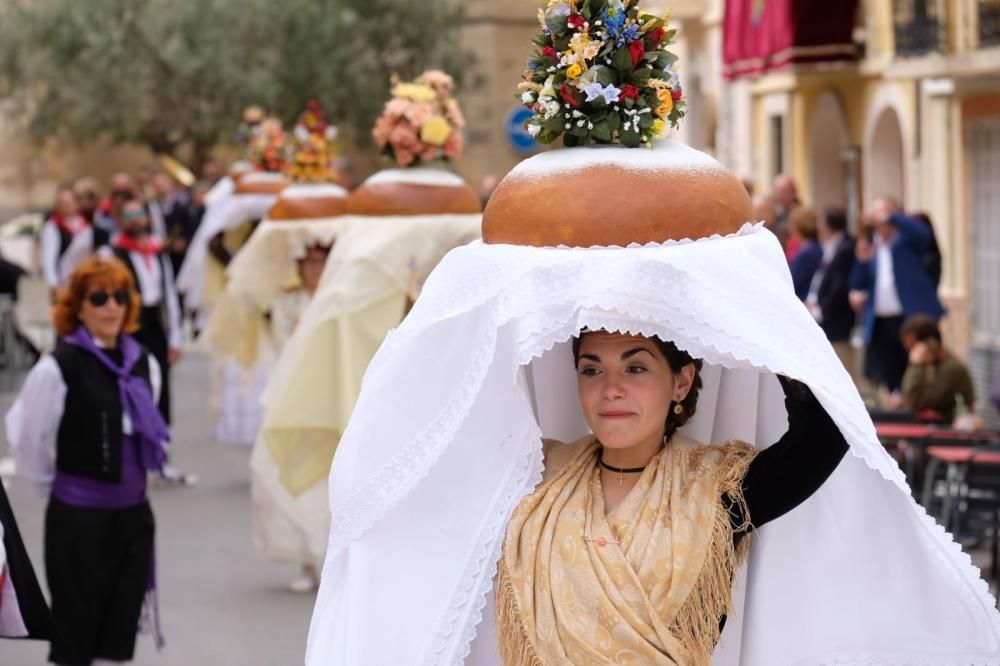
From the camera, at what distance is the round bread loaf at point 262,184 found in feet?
46.2

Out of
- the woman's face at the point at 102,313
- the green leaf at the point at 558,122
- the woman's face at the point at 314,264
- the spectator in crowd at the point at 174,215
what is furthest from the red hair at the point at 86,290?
the spectator in crowd at the point at 174,215

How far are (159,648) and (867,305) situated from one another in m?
8.24

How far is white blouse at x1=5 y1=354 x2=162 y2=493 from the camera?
24.5ft

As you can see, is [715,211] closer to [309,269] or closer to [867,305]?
[309,269]

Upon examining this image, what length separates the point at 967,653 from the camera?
375 centimetres

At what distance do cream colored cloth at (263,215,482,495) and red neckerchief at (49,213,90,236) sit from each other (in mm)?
10943

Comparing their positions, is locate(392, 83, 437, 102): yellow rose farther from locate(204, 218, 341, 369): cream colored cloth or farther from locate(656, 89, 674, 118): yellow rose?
locate(656, 89, 674, 118): yellow rose

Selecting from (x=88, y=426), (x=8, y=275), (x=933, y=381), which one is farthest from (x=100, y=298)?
(x=8, y=275)

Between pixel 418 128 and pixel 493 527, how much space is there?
5.35 meters

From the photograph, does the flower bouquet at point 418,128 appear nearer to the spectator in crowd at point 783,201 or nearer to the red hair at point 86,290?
the red hair at point 86,290

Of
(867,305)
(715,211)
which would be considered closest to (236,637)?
(715,211)

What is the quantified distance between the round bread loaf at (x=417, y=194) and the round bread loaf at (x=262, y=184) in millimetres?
5128

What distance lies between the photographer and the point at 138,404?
7.69 metres

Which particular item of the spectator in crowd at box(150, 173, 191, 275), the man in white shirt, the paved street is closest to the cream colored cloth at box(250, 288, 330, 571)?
the paved street
